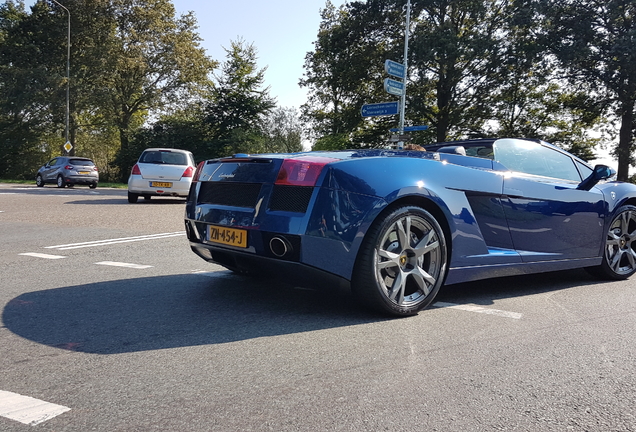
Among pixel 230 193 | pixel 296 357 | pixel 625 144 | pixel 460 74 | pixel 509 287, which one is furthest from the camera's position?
pixel 460 74

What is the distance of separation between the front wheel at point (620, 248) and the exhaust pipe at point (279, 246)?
339cm

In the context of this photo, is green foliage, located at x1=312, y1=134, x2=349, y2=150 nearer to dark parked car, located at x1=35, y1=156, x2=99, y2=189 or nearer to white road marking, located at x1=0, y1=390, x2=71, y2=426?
dark parked car, located at x1=35, y1=156, x2=99, y2=189

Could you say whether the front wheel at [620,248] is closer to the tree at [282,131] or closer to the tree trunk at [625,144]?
the tree trunk at [625,144]

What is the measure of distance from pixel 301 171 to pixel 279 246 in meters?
0.48

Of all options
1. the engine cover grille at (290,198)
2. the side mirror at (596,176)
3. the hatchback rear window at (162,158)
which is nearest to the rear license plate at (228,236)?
the engine cover grille at (290,198)

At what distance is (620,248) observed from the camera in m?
5.36

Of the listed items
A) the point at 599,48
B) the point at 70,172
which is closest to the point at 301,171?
the point at 70,172

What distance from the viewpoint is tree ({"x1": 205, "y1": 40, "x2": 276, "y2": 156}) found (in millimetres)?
39281

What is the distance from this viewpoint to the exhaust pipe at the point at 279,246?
3.30 meters

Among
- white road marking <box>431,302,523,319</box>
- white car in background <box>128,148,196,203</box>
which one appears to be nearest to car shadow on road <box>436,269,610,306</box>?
white road marking <box>431,302,523,319</box>

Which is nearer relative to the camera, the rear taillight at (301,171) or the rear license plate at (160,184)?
the rear taillight at (301,171)

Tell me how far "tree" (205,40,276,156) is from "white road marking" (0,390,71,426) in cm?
3727

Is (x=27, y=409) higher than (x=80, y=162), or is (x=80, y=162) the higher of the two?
(x=80, y=162)

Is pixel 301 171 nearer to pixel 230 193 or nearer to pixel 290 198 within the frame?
pixel 290 198
